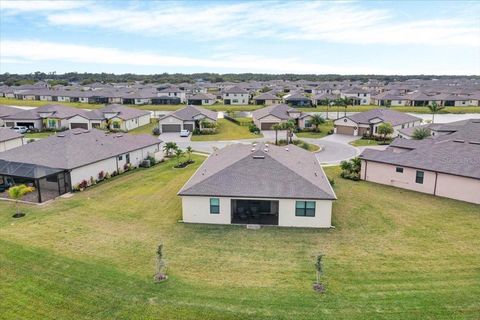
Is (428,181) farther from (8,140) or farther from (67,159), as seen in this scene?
(8,140)

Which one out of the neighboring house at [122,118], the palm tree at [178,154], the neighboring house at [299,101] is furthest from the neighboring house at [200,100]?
the palm tree at [178,154]

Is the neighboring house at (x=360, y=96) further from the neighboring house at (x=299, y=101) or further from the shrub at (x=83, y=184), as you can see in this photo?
the shrub at (x=83, y=184)

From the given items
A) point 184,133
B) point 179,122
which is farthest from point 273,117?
point 179,122

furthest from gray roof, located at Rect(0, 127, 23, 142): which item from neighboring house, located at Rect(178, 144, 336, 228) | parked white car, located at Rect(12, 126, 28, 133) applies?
neighboring house, located at Rect(178, 144, 336, 228)

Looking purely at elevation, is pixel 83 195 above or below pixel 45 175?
below

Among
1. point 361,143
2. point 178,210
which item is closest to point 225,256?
point 178,210

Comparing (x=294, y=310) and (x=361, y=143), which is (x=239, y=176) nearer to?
(x=294, y=310)
